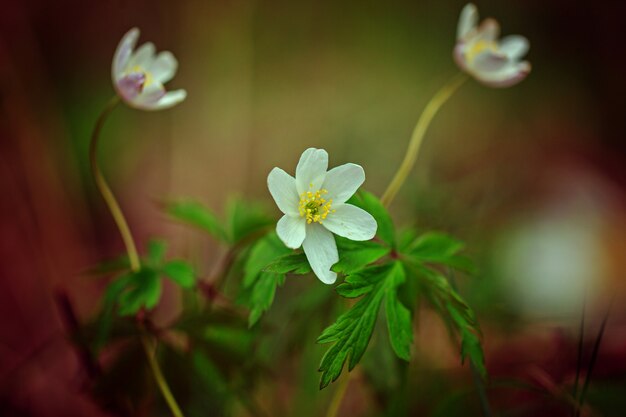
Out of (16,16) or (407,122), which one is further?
(407,122)

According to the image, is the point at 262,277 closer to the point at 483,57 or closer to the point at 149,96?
the point at 149,96

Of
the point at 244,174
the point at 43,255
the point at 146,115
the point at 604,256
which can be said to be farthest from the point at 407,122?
the point at 43,255

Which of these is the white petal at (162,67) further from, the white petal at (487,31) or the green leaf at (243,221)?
the white petal at (487,31)

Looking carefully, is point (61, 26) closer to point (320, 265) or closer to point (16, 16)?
point (16, 16)

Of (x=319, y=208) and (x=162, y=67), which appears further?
(x=162, y=67)

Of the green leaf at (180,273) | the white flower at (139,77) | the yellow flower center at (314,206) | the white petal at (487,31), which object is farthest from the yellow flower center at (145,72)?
the white petal at (487,31)

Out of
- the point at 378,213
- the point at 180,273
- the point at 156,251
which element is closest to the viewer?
the point at 378,213

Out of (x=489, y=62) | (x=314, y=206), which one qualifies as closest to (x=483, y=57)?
(x=489, y=62)
